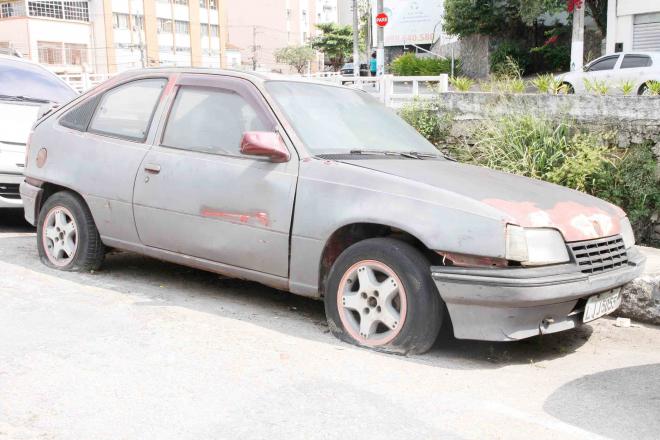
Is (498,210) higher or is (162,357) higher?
(498,210)

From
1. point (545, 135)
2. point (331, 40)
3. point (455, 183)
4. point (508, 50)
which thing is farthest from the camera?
point (331, 40)

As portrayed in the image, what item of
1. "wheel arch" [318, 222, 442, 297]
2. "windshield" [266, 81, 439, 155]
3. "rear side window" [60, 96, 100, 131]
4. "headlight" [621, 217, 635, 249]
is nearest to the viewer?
"wheel arch" [318, 222, 442, 297]

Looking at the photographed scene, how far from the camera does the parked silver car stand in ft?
14.0

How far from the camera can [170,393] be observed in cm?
383

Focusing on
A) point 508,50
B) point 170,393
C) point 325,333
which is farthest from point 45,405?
point 508,50

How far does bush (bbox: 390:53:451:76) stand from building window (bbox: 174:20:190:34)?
143 ft

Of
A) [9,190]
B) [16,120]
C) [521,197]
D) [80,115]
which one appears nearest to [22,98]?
[16,120]

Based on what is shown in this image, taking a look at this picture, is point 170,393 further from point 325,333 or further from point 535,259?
point 535,259

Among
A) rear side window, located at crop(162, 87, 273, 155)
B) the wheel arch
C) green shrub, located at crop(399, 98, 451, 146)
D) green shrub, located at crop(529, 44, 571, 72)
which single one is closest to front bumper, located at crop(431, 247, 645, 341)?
the wheel arch

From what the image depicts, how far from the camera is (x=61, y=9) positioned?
6438 cm

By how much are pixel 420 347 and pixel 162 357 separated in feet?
4.71

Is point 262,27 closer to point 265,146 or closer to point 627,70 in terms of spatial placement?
point 627,70

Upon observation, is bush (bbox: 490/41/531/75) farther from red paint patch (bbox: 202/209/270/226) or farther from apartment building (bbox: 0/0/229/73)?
apartment building (bbox: 0/0/229/73)

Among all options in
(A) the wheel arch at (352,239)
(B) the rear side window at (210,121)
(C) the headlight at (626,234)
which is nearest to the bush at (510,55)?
(B) the rear side window at (210,121)
